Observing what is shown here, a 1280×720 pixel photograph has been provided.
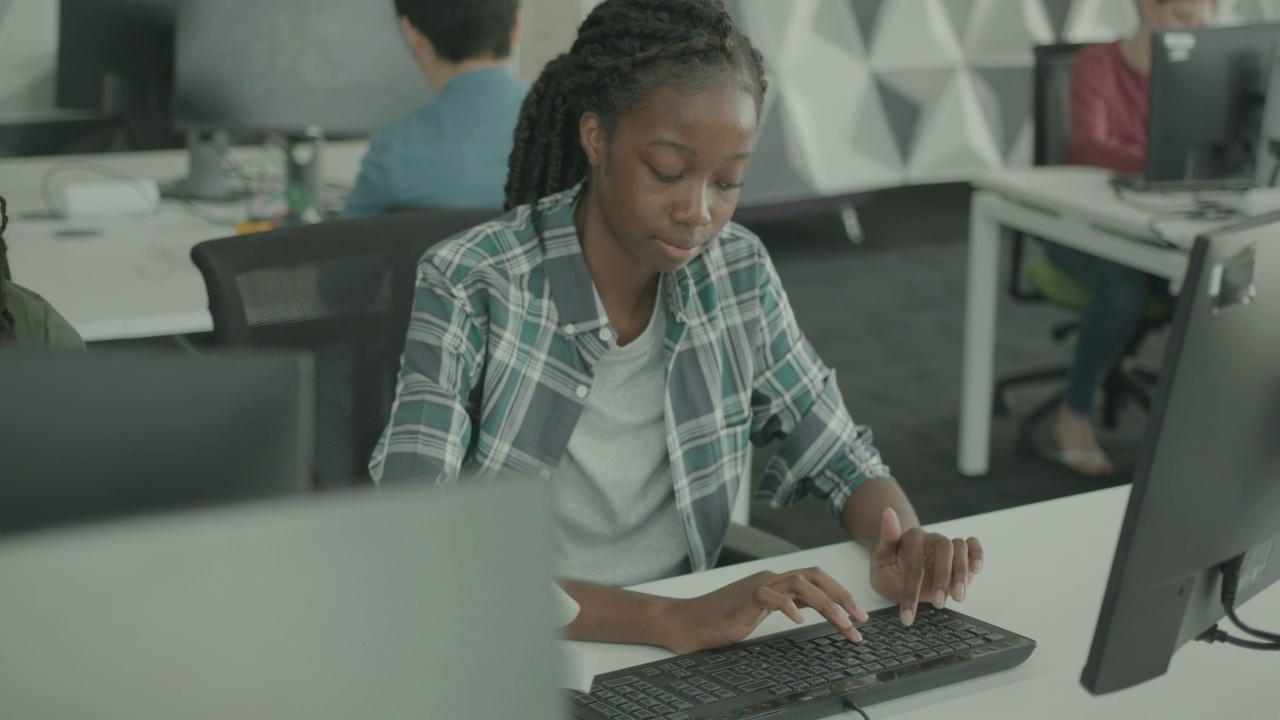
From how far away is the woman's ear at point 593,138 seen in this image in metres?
1.46

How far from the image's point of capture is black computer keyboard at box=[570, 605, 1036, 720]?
3.45ft

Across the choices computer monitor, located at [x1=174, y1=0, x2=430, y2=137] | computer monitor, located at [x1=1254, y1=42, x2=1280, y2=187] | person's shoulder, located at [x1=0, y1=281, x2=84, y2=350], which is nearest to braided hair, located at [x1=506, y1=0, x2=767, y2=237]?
person's shoulder, located at [x1=0, y1=281, x2=84, y2=350]

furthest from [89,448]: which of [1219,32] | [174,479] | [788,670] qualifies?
[1219,32]

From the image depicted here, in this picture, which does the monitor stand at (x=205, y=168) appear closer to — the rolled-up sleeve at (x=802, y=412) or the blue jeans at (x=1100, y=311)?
the rolled-up sleeve at (x=802, y=412)

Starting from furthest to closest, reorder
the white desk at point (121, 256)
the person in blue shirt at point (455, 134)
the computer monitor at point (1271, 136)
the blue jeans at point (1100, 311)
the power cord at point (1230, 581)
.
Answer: the blue jeans at point (1100, 311) < the computer monitor at point (1271, 136) < the person in blue shirt at point (455, 134) < the white desk at point (121, 256) < the power cord at point (1230, 581)

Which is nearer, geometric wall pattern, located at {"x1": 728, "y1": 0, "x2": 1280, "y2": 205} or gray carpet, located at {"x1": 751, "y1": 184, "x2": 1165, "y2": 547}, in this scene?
gray carpet, located at {"x1": 751, "y1": 184, "x2": 1165, "y2": 547}

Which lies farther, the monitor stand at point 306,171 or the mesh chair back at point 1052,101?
the mesh chair back at point 1052,101

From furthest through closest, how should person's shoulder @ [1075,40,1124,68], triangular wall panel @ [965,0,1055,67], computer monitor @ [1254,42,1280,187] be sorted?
triangular wall panel @ [965,0,1055,67]
person's shoulder @ [1075,40,1124,68]
computer monitor @ [1254,42,1280,187]

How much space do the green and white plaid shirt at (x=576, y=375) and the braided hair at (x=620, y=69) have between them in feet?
0.28

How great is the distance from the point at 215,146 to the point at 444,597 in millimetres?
2624

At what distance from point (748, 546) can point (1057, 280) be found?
2056 mm

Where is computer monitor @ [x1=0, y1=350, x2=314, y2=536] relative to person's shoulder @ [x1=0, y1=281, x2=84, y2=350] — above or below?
above

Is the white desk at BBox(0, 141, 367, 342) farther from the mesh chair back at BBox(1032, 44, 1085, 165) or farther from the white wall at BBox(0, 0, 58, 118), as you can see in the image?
the mesh chair back at BBox(1032, 44, 1085, 165)

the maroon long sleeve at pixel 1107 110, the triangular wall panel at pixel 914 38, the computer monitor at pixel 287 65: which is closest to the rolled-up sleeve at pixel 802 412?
the computer monitor at pixel 287 65
